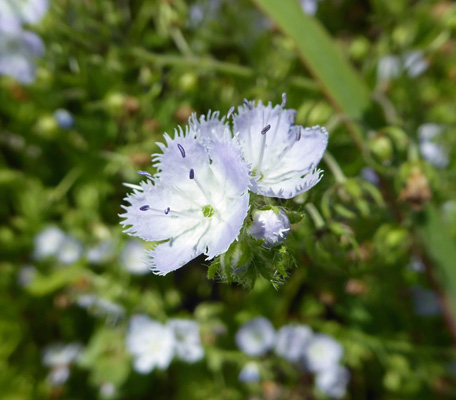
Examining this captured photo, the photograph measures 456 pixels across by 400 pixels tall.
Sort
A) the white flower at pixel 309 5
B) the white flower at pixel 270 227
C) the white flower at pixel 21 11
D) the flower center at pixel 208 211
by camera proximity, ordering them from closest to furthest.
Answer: the white flower at pixel 270 227, the flower center at pixel 208 211, the white flower at pixel 21 11, the white flower at pixel 309 5

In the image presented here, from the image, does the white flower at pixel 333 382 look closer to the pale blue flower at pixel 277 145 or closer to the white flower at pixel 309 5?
the pale blue flower at pixel 277 145

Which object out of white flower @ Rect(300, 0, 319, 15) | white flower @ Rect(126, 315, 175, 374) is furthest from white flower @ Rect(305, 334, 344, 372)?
white flower @ Rect(300, 0, 319, 15)

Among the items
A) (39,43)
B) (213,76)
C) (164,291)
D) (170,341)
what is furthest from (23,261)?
(213,76)

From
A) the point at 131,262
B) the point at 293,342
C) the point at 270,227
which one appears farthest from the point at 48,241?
the point at 270,227

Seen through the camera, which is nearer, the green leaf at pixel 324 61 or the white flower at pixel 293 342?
the green leaf at pixel 324 61

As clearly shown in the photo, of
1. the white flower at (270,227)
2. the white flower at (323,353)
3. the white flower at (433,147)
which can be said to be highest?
the white flower at (433,147)

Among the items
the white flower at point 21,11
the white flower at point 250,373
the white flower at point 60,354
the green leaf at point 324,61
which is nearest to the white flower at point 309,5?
the green leaf at point 324,61

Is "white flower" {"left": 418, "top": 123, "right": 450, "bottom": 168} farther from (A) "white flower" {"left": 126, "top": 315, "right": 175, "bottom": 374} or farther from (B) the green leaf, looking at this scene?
(A) "white flower" {"left": 126, "top": 315, "right": 175, "bottom": 374}
